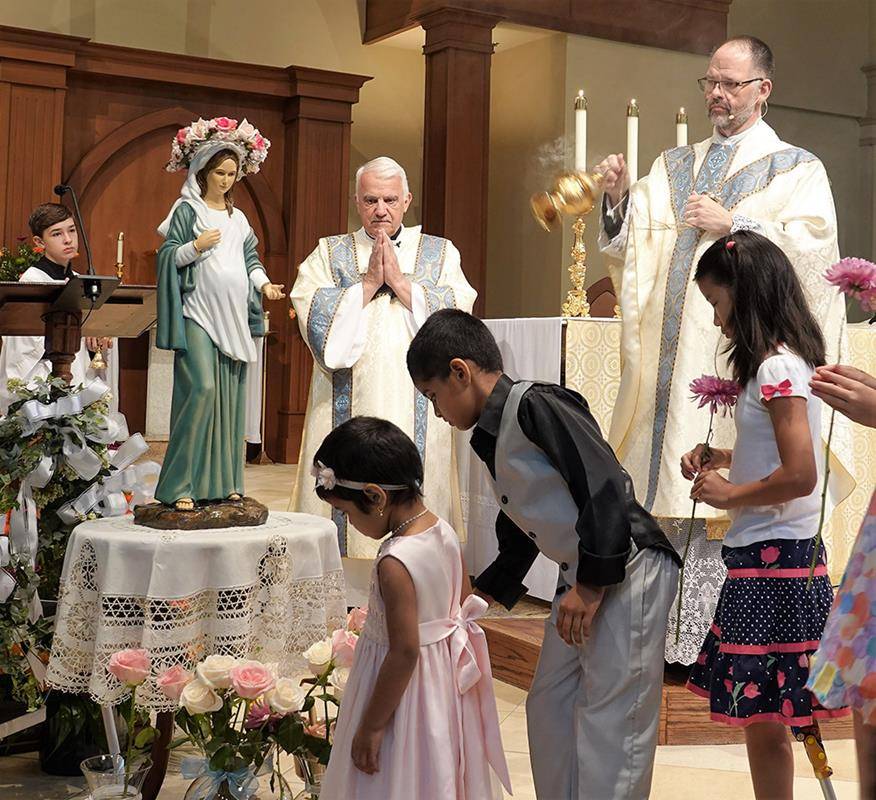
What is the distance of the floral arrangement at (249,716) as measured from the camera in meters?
2.53

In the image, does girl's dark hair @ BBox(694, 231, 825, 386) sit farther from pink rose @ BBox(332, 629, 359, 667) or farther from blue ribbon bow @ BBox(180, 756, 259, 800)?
blue ribbon bow @ BBox(180, 756, 259, 800)

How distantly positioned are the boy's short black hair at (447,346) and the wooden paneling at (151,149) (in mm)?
7714

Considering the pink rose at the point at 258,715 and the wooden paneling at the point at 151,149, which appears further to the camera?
the wooden paneling at the point at 151,149

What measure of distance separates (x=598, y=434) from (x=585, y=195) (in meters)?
1.01

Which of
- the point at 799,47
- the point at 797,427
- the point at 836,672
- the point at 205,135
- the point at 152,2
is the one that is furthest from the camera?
the point at 152,2

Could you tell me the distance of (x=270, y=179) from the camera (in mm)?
10609

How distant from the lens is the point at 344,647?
2.59 m

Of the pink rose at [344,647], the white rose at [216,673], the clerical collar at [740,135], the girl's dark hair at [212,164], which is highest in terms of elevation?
the clerical collar at [740,135]

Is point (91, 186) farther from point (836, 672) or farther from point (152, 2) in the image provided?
point (836, 672)

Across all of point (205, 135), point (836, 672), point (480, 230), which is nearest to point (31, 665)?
point (205, 135)

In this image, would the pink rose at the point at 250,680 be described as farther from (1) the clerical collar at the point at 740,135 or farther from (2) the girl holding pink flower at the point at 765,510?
(1) the clerical collar at the point at 740,135

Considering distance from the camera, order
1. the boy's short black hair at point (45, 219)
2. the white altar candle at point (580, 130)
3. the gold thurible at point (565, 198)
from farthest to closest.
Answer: the boy's short black hair at point (45, 219), the white altar candle at point (580, 130), the gold thurible at point (565, 198)

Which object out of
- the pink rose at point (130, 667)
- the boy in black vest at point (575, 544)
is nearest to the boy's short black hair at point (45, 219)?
the pink rose at point (130, 667)

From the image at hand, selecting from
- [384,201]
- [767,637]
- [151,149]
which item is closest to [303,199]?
[151,149]
